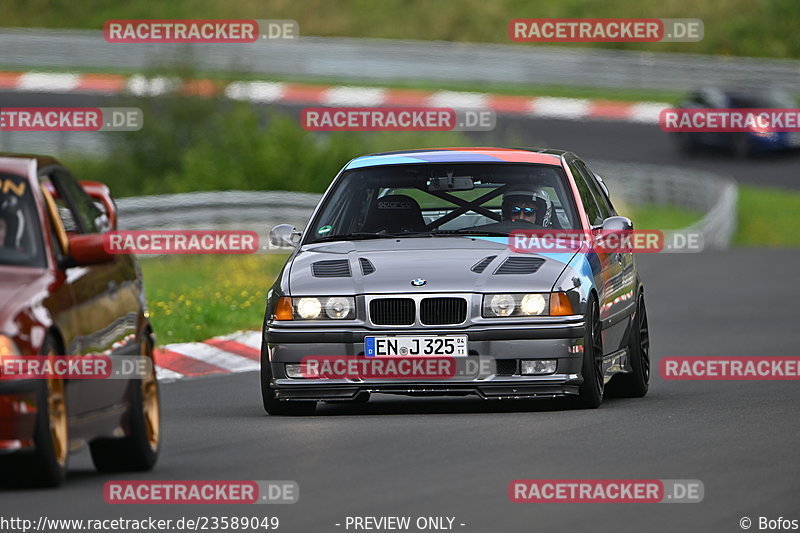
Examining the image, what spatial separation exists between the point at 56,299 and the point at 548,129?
38337mm

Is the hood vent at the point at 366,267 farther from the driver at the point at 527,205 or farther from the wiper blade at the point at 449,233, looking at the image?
the driver at the point at 527,205

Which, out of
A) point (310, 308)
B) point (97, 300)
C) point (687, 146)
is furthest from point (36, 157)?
point (687, 146)

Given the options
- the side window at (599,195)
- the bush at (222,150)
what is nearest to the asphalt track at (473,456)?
the side window at (599,195)

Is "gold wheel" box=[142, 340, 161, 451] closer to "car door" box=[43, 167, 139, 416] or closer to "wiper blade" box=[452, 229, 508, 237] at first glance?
"car door" box=[43, 167, 139, 416]

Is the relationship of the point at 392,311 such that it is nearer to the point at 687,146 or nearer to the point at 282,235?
the point at 282,235

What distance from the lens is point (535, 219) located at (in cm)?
1272

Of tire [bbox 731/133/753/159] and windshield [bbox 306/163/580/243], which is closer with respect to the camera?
windshield [bbox 306/163/580/243]

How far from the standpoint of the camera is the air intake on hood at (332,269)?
11922mm

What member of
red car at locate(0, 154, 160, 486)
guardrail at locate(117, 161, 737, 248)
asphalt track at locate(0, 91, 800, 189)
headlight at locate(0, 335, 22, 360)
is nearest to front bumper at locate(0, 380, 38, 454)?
red car at locate(0, 154, 160, 486)

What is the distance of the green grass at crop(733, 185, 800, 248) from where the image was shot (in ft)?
113

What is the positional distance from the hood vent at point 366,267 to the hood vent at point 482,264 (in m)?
0.60

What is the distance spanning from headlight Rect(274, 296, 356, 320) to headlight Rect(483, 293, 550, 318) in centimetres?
79

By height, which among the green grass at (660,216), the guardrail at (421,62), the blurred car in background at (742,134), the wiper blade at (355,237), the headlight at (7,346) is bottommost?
the green grass at (660,216)

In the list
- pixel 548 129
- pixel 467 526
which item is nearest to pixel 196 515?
pixel 467 526
